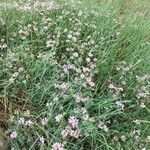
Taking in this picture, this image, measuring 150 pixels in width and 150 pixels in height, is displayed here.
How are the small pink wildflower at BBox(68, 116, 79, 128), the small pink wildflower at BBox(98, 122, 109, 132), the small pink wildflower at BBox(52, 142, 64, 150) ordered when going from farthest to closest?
1. the small pink wildflower at BBox(98, 122, 109, 132)
2. the small pink wildflower at BBox(68, 116, 79, 128)
3. the small pink wildflower at BBox(52, 142, 64, 150)

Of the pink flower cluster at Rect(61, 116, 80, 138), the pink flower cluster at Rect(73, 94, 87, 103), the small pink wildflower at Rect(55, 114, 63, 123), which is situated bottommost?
the pink flower cluster at Rect(61, 116, 80, 138)

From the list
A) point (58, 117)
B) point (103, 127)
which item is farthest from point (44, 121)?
point (103, 127)

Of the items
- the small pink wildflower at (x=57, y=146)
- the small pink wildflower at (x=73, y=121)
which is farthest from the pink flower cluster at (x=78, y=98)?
the small pink wildflower at (x=57, y=146)

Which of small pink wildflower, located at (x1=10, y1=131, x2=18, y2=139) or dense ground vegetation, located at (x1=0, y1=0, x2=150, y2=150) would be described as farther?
dense ground vegetation, located at (x1=0, y1=0, x2=150, y2=150)

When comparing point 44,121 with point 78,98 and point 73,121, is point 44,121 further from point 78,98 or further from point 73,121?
point 78,98

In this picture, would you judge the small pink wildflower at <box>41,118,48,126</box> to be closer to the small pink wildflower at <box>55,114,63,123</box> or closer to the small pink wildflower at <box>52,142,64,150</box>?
the small pink wildflower at <box>55,114,63,123</box>

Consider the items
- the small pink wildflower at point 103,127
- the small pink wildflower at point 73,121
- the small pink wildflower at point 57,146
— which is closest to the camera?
the small pink wildflower at point 57,146

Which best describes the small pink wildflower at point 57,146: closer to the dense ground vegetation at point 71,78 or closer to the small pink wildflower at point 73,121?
the dense ground vegetation at point 71,78

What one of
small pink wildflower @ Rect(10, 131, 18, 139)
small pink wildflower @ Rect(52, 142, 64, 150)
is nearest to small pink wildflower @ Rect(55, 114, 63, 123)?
small pink wildflower @ Rect(52, 142, 64, 150)

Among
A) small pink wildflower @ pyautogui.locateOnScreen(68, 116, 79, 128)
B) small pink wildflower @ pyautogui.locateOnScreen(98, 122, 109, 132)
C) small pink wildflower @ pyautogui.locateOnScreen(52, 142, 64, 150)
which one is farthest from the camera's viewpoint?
small pink wildflower @ pyautogui.locateOnScreen(98, 122, 109, 132)
